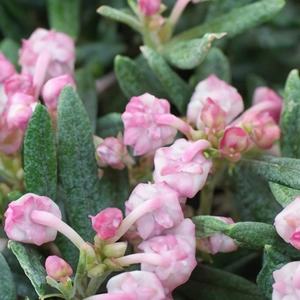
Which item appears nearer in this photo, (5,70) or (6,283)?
(6,283)

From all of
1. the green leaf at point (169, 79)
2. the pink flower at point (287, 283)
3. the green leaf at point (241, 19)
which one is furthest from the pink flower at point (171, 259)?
the green leaf at point (241, 19)

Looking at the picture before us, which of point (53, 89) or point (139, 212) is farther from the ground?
point (53, 89)

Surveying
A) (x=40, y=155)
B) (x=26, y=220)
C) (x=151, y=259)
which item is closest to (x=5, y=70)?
(x=40, y=155)

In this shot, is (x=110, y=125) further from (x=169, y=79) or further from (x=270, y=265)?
(x=270, y=265)

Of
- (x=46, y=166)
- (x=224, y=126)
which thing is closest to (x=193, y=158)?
(x=224, y=126)

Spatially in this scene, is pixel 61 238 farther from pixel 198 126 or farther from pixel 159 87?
pixel 159 87

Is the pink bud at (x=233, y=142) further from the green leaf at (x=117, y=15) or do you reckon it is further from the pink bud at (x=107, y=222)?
the green leaf at (x=117, y=15)
